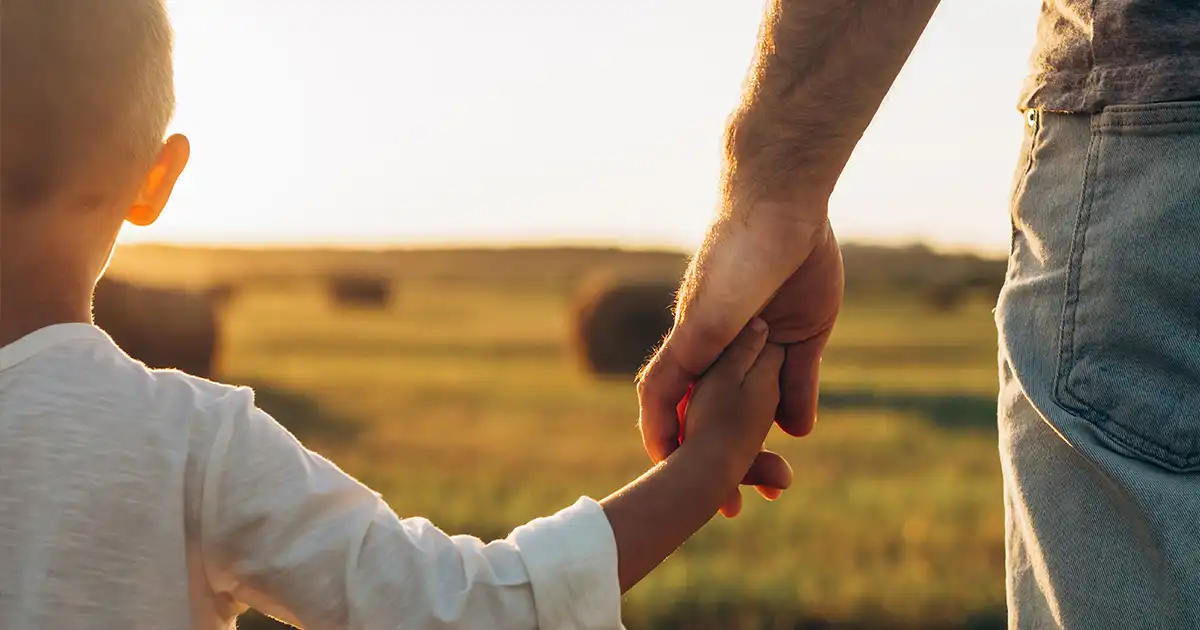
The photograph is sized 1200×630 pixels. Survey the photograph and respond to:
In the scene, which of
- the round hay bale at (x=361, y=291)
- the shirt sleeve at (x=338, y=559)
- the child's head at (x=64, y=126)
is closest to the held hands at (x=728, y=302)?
the shirt sleeve at (x=338, y=559)

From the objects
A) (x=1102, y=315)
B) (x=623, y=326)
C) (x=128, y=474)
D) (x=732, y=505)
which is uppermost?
(x=1102, y=315)

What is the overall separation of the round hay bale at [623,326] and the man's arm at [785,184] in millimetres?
13621

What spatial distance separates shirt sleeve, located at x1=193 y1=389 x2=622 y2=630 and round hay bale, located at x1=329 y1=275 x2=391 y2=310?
30.5 meters

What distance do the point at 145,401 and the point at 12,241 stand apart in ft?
0.78

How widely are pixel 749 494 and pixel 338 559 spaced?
21.5 feet

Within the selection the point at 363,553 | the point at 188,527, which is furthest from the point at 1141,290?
the point at 188,527

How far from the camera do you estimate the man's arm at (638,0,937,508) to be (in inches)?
83.2

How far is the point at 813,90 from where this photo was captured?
215 cm

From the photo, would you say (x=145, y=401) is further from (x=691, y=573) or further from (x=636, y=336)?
(x=636, y=336)

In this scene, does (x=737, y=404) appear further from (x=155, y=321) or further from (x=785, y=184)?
(x=155, y=321)

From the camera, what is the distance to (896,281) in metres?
33.6

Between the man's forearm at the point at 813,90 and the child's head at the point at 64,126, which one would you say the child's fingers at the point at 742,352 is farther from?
the child's head at the point at 64,126

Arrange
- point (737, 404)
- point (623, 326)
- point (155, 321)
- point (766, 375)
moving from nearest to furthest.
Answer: point (737, 404)
point (766, 375)
point (155, 321)
point (623, 326)

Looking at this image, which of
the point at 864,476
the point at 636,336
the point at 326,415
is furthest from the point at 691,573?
the point at 636,336
